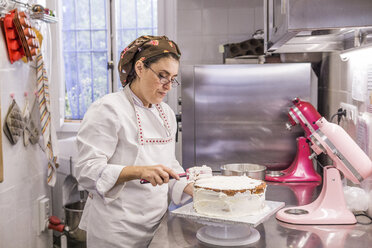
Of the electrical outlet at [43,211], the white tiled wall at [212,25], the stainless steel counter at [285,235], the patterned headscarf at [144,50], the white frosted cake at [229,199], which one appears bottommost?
the electrical outlet at [43,211]

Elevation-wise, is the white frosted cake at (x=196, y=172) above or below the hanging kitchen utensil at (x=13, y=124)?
below

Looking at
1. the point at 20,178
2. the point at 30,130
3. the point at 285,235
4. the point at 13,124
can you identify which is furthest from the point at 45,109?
the point at 285,235

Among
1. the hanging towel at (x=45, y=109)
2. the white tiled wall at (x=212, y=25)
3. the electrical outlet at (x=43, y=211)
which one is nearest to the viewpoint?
the hanging towel at (x=45, y=109)

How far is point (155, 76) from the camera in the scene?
65.3 inches

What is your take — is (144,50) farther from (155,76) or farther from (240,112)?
(240,112)

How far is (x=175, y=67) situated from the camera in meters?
1.69

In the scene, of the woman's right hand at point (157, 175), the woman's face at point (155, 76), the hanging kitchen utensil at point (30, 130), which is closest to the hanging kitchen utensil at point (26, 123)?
the hanging kitchen utensil at point (30, 130)

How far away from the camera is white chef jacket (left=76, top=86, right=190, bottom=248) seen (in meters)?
1.57

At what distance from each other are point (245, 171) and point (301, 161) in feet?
1.19

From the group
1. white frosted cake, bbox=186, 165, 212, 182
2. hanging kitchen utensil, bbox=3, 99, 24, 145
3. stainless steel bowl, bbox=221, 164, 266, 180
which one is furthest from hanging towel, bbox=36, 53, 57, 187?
white frosted cake, bbox=186, 165, 212, 182

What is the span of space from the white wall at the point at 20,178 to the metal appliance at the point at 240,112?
3.54ft

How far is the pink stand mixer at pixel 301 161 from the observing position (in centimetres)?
228

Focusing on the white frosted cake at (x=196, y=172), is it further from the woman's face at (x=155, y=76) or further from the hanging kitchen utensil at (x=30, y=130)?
the hanging kitchen utensil at (x=30, y=130)

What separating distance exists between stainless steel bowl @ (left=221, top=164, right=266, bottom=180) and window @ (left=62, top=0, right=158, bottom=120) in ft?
5.43
